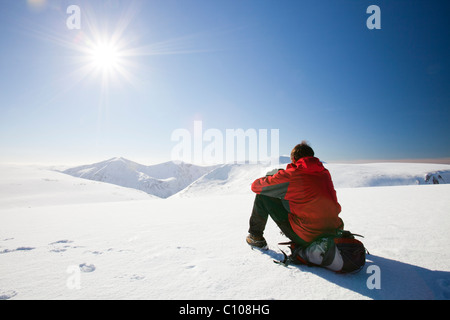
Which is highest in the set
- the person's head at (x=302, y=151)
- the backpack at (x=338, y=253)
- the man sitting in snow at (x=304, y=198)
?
the person's head at (x=302, y=151)

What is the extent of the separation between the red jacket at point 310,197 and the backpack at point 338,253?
5.8 inches

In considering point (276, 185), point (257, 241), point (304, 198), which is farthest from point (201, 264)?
point (304, 198)

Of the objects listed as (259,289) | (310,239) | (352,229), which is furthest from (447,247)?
(259,289)

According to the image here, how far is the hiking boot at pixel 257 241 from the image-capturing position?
Answer: 299cm

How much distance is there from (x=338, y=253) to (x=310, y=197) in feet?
2.22

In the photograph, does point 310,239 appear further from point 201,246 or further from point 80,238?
point 80,238

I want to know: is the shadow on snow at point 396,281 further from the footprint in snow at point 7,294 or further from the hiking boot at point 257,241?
the footprint in snow at point 7,294

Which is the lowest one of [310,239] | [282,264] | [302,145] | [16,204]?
[16,204]

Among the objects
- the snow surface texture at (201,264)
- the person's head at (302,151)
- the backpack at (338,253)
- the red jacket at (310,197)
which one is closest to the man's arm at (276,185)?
the red jacket at (310,197)

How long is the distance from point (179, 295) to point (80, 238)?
3302mm

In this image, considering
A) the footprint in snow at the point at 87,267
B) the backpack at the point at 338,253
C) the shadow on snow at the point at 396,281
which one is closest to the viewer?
the shadow on snow at the point at 396,281

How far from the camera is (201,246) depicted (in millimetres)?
3254

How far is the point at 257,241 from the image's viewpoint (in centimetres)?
303

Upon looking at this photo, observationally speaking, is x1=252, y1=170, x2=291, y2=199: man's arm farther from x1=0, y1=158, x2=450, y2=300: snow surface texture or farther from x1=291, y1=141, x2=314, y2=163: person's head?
x1=0, y1=158, x2=450, y2=300: snow surface texture
